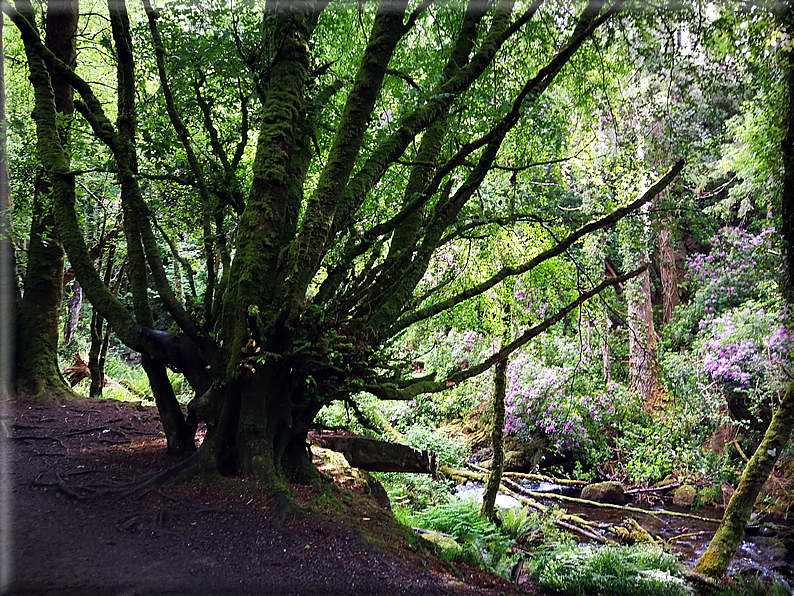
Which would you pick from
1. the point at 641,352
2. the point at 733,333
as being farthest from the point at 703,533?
the point at 641,352

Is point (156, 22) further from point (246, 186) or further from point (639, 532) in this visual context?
point (639, 532)

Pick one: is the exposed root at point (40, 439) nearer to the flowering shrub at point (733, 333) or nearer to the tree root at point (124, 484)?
the tree root at point (124, 484)

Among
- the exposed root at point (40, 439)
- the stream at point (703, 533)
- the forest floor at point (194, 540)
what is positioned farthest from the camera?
the stream at point (703, 533)

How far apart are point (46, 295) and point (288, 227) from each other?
5.79 m

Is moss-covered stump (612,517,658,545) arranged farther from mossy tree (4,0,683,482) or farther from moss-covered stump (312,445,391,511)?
mossy tree (4,0,683,482)

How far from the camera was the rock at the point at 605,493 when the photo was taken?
1093cm

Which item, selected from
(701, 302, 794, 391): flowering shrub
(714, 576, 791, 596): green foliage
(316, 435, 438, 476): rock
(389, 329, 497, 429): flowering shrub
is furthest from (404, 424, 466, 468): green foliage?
(701, 302, 794, 391): flowering shrub

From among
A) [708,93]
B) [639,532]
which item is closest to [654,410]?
[639,532]

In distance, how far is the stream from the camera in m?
7.79

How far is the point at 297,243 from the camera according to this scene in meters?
3.99

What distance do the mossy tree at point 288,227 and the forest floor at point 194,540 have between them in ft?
1.63

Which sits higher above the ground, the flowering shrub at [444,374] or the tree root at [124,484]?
the flowering shrub at [444,374]

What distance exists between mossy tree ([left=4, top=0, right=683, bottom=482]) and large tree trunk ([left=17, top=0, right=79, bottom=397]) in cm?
400

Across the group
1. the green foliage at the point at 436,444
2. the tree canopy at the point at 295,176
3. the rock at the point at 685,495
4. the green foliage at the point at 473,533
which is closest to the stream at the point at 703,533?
the rock at the point at 685,495
